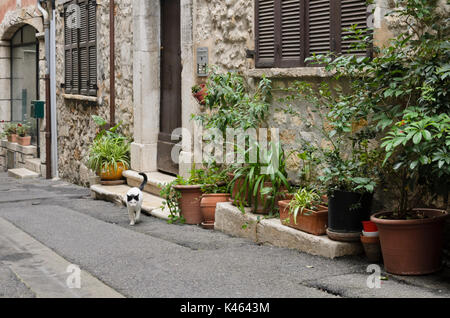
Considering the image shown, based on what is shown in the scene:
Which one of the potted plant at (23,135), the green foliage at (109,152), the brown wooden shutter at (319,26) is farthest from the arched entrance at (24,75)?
the brown wooden shutter at (319,26)

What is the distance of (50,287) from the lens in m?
4.57

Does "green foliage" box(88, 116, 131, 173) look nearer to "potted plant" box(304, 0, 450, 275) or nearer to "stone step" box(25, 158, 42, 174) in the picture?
"stone step" box(25, 158, 42, 174)

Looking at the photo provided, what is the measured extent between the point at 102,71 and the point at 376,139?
230 inches

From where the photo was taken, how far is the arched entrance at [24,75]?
14148 mm

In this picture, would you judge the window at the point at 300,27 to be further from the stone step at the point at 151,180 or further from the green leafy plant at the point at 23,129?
the green leafy plant at the point at 23,129

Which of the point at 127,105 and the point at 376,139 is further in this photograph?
the point at 127,105

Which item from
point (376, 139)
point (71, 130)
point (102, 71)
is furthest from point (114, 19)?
point (376, 139)

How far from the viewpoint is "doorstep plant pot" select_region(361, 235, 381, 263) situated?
16.4 feet

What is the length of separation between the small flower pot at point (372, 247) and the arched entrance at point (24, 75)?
32.8ft

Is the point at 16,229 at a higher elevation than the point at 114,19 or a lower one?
lower

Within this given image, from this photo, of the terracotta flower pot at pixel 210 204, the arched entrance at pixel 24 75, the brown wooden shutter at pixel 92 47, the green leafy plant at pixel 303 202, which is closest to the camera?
the green leafy plant at pixel 303 202

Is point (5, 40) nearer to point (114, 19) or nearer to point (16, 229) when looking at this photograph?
point (114, 19)

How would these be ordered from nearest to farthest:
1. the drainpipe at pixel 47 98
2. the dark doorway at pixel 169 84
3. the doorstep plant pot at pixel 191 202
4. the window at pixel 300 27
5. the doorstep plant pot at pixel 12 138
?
1. the window at pixel 300 27
2. the doorstep plant pot at pixel 191 202
3. the dark doorway at pixel 169 84
4. the drainpipe at pixel 47 98
5. the doorstep plant pot at pixel 12 138

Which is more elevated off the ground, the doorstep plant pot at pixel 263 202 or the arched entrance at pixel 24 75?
the arched entrance at pixel 24 75
